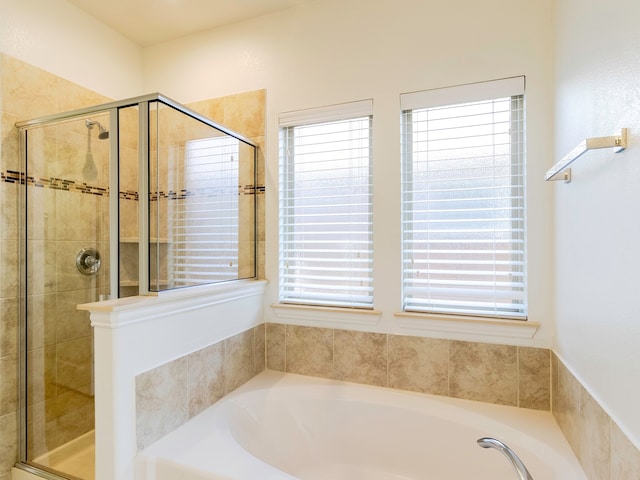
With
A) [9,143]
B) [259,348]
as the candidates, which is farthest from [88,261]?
[259,348]

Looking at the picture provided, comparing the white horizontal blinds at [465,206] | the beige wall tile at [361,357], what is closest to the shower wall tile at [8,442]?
the beige wall tile at [361,357]

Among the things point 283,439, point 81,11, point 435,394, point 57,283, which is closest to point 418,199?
point 435,394

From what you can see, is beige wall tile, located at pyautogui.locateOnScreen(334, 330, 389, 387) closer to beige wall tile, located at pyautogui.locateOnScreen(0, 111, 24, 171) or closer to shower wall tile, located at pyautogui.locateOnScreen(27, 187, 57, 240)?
shower wall tile, located at pyautogui.locateOnScreen(27, 187, 57, 240)

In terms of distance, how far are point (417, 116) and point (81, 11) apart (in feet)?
6.82

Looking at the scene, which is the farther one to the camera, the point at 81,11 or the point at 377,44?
the point at 81,11

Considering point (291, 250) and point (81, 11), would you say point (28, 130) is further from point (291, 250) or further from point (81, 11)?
point (291, 250)

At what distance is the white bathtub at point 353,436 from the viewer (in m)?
1.34

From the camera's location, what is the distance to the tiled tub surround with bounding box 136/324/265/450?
1359mm

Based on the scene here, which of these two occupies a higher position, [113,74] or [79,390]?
[113,74]

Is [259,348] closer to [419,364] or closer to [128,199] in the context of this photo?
[419,364]

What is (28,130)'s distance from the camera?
1.75 meters

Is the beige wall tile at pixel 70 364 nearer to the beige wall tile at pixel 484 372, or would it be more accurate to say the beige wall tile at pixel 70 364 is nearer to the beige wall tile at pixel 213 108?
the beige wall tile at pixel 213 108

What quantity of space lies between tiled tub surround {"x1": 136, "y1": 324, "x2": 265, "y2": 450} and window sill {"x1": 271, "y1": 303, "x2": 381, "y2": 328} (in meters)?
0.20

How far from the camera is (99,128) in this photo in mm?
1673
